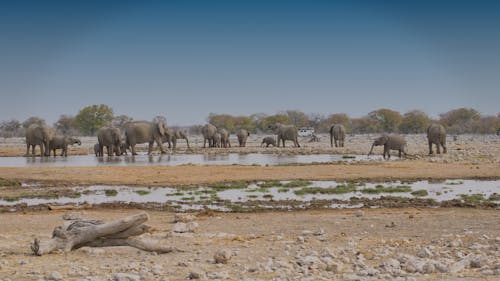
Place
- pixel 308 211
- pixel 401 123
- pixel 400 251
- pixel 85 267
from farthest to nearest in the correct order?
1. pixel 401 123
2. pixel 308 211
3. pixel 400 251
4. pixel 85 267

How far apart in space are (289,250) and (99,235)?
3.01 meters

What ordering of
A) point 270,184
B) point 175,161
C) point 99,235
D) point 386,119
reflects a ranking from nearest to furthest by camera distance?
point 99,235, point 270,184, point 175,161, point 386,119

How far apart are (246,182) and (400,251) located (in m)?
13.1

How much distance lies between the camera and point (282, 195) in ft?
62.7

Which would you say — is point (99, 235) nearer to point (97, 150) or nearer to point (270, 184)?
point (270, 184)

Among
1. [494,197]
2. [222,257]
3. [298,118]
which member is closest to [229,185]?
[494,197]

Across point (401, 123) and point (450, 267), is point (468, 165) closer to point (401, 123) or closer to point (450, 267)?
point (450, 267)

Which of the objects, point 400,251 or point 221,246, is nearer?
point 400,251

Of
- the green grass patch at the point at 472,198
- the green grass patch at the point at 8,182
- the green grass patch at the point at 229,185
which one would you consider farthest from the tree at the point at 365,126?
the green grass patch at the point at 472,198

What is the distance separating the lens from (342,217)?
14141 mm

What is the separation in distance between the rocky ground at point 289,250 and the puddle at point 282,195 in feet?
7.59

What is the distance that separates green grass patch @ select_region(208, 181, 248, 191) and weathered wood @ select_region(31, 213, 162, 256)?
10555 mm

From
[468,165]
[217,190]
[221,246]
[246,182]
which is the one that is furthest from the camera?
[468,165]

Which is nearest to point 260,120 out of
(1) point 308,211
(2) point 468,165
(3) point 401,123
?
(3) point 401,123
